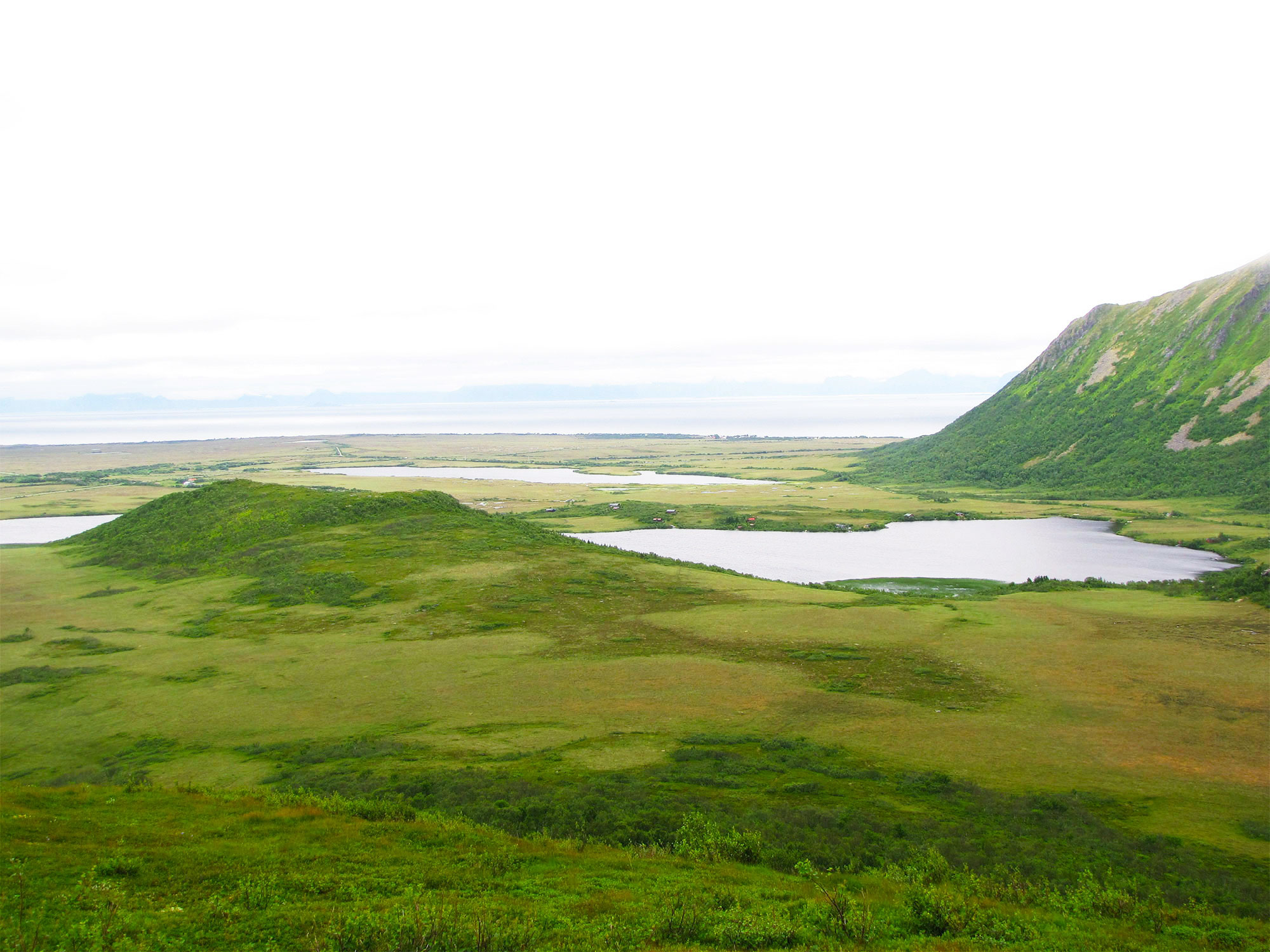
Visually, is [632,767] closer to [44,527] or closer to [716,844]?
[716,844]

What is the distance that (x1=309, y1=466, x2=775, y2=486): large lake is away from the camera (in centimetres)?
13020

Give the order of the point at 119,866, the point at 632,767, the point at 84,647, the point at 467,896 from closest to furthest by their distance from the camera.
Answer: the point at 119,866, the point at 467,896, the point at 632,767, the point at 84,647

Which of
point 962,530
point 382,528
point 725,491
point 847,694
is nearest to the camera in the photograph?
point 847,694

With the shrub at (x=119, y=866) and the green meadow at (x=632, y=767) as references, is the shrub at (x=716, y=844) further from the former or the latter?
the shrub at (x=119, y=866)

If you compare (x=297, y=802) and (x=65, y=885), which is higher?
(x=65, y=885)

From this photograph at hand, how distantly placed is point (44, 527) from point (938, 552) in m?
101

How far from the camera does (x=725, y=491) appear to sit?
112 metres

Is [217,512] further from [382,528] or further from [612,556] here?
[612,556]

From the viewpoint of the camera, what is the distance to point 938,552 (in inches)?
2689

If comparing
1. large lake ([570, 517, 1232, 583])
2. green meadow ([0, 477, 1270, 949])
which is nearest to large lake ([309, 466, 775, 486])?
large lake ([570, 517, 1232, 583])

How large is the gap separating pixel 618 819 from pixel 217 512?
190ft

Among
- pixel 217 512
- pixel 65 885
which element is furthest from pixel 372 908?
pixel 217 512

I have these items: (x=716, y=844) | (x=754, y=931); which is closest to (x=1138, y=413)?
(x=716, y=844)

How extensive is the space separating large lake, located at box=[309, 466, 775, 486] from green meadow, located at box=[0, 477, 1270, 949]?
268 ft
